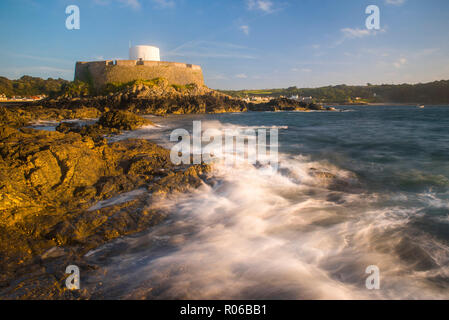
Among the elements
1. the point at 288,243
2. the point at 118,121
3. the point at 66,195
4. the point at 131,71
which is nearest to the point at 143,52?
the point at 131,71

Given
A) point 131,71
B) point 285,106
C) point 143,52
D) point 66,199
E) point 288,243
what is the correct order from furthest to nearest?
point 285,106, point 143,52, point 131,71, point 66,199, point 288,243

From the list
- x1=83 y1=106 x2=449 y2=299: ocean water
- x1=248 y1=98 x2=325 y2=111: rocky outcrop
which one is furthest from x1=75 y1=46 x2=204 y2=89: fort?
x1=83 y1=106 x2=449 y2=299: ocean water

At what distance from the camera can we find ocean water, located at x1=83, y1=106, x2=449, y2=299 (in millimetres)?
2369

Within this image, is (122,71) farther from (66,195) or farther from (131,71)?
(66,195)

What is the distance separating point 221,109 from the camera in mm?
45219

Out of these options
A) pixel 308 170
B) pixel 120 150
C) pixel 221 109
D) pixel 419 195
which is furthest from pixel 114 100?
pixel 419 195

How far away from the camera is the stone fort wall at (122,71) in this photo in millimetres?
46000

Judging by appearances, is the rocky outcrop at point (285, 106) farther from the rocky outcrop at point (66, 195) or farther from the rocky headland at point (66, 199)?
the rocky outcrop at point (66, 195)

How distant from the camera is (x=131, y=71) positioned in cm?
4681

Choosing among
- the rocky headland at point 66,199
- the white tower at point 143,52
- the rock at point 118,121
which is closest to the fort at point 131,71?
the white tower at point 143,52

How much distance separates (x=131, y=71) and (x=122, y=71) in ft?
5.73

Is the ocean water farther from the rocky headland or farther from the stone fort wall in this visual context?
the stone fort wall

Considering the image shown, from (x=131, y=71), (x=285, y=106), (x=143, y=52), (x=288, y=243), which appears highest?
(x=143, y=52)
